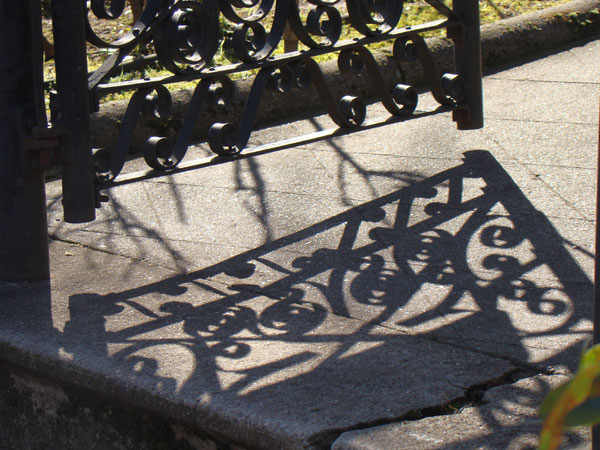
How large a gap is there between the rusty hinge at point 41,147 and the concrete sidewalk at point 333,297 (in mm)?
403

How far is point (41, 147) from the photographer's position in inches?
103

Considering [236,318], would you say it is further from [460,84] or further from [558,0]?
[558,0]

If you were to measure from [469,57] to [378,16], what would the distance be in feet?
1.79

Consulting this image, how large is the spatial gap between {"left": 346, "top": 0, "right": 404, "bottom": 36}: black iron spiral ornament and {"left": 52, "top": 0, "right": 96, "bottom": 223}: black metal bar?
1342mm

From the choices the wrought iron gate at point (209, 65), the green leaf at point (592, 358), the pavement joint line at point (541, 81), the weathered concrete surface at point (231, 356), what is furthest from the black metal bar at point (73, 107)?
the pavement joint line at point (541, 81)

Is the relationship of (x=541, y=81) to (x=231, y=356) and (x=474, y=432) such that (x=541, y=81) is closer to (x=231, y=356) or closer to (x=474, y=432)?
(x=231, y=356)

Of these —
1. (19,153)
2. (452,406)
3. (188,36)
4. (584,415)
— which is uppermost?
(584,415)

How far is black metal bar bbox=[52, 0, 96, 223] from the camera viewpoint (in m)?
2.58

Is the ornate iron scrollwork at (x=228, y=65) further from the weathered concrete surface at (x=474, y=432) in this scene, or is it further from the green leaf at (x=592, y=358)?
the green leaf at (x=592, y=358)

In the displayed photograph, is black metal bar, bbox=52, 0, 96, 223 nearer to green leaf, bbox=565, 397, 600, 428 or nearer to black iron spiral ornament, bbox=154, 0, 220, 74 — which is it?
black iron spiral ornament, bbox=154, 0, 220, 74

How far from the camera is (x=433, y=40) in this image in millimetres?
5309

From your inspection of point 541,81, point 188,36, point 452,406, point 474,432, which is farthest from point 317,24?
point 541,81

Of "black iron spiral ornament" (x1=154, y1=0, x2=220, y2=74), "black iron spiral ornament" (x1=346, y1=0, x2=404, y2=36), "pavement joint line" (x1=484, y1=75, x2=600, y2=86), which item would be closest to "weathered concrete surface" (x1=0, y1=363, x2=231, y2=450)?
"black iron spiral ornament" (x1=154, y1=0, x2=220, y2=74)

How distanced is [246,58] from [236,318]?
1.09 m
